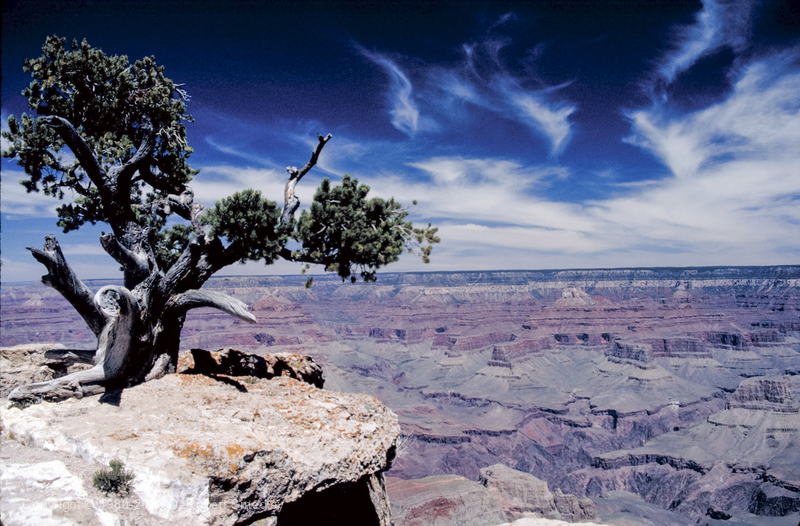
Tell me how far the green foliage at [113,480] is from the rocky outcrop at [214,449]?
12 cm

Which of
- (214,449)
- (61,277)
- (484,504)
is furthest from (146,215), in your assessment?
(484,504)

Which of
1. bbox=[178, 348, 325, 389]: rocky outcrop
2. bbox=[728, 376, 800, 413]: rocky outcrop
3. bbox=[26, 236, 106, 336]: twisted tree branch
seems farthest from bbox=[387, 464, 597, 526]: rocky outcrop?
bbox=[728, 376, 800, 413]: rocky outcrop

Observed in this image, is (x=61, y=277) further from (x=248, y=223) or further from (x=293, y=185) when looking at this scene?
(x=293, y=185)

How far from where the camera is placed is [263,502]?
25.5ft

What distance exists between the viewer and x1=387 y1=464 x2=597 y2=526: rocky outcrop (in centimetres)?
6506

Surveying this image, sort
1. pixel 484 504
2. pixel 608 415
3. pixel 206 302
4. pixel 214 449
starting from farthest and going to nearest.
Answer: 1. pixel 608 415
2. pixel 484 504
3. pixel 206 302
4. pixel 214 449

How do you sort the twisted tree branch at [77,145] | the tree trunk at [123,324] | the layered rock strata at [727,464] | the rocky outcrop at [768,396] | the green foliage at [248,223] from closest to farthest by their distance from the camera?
the tree trunk at [123,324] → the twisted tree branch at [77,145] → the green foliage at [248,223] → the layered rock strata at [727,464] → the rocky outcrop at [768,396]

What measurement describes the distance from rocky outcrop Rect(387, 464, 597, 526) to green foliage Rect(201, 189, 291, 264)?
209 ft

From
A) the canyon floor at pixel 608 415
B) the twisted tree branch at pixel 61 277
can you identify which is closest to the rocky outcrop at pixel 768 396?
the canyon floor at pixel 608 415

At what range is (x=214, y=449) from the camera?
7652 millimetres

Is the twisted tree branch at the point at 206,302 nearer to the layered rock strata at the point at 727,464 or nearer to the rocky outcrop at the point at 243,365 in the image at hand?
the rocky outcrop at the point at 243,365

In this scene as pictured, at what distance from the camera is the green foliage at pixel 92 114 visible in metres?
13.6

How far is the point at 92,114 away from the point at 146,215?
3.76 metres

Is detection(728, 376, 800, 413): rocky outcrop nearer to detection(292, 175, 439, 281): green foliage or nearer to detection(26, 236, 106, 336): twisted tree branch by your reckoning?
detection(292, 175, 439, 281): green foliage
